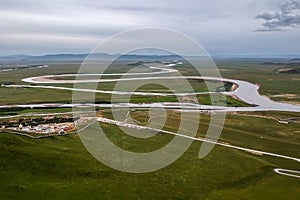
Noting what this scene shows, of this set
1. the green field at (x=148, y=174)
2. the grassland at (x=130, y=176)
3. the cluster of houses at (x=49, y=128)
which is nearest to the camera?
the grassland at (x=130, y=176)

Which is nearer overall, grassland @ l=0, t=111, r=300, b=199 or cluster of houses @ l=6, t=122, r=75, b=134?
grassland @ l=0, t=111, r=300, b=199

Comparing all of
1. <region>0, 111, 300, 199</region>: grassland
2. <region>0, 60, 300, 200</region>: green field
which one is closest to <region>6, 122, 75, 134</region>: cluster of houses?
<region>0, 60, 300, 200</region>: green field

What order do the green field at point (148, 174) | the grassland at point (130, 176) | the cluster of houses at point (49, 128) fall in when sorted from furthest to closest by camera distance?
the cluster of houses at point (49, 128), the green field at point (148, 174), the grassland at point (130, 176)

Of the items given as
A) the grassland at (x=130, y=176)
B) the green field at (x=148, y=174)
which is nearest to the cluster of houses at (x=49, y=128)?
the green field at (x=148, y=174)

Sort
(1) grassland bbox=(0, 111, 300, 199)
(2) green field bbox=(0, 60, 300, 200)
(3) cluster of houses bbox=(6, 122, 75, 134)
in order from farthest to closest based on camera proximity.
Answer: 1. (3) cluster of houses bbox=(6, 122, 75, 134)
2. (2) green field bbox=(0, 60, 300, 200)
3. (1) grassland bbox=(0, 111, 300, 199)

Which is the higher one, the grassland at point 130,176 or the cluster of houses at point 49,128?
the cluster of houses at point 49,128

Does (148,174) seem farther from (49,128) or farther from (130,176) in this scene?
(49,128)

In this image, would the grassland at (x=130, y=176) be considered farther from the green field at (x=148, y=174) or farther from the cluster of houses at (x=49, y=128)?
the cluster of houses at (x=49, y=128)

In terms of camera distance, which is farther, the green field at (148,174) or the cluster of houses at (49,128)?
the cluster of houses at (49,128)

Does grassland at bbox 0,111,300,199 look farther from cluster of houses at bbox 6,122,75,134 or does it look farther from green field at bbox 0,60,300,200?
cluster of houses at bbox 6,122,75,134

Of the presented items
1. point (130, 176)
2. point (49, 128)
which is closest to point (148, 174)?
point (130, 176)

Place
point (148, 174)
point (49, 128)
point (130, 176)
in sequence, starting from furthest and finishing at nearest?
point (49, 128) < point (148, 174) < point (130, 176)
